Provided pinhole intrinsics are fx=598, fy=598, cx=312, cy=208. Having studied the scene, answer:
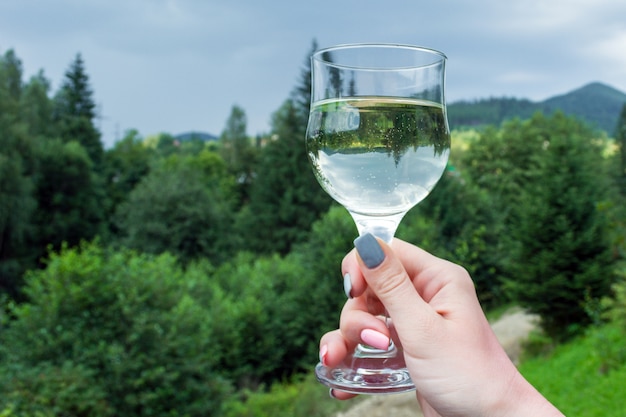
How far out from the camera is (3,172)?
25125 mm

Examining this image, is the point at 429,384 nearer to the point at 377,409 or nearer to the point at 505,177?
the point at 377,409

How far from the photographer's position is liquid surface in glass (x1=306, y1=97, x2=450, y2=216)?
4.66 feet

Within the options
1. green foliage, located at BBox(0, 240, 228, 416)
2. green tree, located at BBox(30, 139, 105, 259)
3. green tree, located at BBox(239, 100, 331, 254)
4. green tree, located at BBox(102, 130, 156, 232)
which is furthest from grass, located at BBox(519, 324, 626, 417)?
green tree, located at BBox(102, 130, 156, 232)

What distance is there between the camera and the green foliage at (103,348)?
24.6ft

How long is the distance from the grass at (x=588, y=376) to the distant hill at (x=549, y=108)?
115 ft

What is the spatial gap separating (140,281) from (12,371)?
202 cm

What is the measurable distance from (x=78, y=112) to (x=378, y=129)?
41254mm

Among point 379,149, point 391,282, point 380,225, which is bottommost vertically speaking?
point 391,282

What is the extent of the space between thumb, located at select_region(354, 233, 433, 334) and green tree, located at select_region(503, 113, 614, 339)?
12.2 m

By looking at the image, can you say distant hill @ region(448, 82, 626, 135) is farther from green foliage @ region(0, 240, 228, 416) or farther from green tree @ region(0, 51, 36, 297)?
green foliage @ region(0, 240, 228, 416)

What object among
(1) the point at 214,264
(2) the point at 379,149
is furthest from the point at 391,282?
(1) the point at 214,264

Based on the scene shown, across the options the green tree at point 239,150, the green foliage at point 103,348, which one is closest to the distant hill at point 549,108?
the green tree at point 239,150

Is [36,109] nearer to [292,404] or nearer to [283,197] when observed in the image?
[283,197]

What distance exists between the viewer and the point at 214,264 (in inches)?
1079
